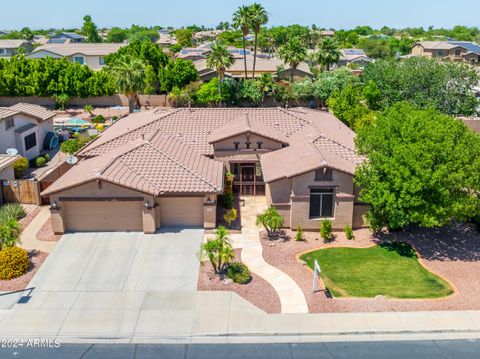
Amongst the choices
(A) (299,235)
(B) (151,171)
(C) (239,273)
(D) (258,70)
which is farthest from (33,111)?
(D) (258,70)

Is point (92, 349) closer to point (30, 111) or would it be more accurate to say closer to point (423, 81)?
point (30, 111)

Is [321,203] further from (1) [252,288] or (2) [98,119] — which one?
(2) [98,119]

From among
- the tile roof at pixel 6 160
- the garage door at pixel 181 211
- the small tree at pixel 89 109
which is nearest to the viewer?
the garage door at pixel 181 211

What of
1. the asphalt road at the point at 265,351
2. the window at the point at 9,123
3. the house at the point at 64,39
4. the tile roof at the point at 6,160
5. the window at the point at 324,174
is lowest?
the asphalt road at the point at 265,351

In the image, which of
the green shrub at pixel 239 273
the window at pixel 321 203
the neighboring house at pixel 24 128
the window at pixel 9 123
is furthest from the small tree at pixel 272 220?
the window at pixel 9 123

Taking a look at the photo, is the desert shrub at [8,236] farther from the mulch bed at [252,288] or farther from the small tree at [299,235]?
the small tree at [299,235]

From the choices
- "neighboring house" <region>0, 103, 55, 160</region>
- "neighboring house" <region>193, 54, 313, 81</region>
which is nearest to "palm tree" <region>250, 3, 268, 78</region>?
"neighboring house" <region>193, 54, 313, 81</region>

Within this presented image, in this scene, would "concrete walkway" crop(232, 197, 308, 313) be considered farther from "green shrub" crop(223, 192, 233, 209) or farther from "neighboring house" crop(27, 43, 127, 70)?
"neighboring house" crop(27, 43, 127, 70)

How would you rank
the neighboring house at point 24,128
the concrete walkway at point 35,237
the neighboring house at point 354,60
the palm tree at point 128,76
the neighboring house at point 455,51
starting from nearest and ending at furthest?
the concrete walkway at point 35,237, the neighboring house at point 24,128, the palm tree at point 128,76, the neighboring house at point 354,60, the neighboring house at point 455,51
